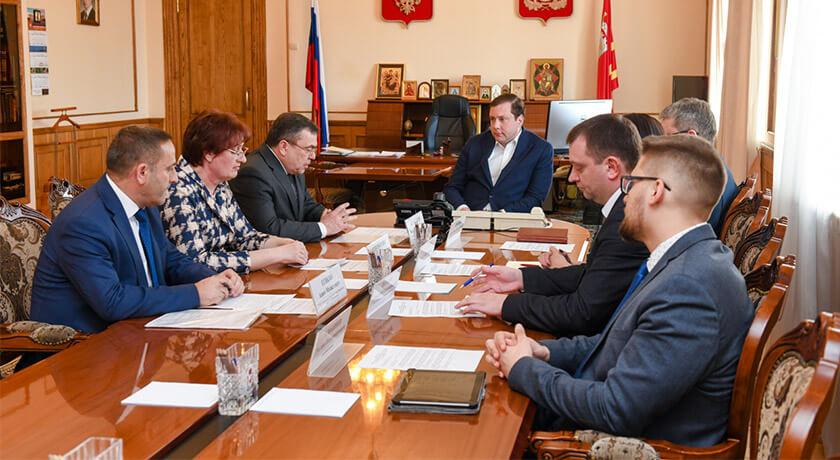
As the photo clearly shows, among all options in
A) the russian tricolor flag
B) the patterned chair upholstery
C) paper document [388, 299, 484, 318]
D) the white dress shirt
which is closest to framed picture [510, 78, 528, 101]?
the russian tricolor flag

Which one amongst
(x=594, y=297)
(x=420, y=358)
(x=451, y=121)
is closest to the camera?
(x=420, y=358)

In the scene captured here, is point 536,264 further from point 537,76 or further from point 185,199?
point 537,76

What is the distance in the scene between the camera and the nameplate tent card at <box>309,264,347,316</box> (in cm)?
231

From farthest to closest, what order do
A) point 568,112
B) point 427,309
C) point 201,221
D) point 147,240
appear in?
point 568,112, point 201,221, point 147,240, point 427,309

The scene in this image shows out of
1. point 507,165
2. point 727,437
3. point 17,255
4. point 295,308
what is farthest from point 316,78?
point 727,437

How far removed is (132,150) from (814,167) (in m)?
2.85

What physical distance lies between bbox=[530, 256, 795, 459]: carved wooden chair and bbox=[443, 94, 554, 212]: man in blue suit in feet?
9.89

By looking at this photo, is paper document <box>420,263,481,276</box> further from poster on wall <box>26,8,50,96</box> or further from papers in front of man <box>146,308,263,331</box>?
poster on wall <box>26,8,50,96</box>

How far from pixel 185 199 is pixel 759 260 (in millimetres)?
2074

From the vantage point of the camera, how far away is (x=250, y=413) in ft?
5.51

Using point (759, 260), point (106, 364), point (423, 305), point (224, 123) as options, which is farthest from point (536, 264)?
point (106, 364)

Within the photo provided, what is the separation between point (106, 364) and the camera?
1972 millimetres

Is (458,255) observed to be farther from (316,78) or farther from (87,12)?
(87,12)

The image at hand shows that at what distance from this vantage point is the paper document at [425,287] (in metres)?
2.78
